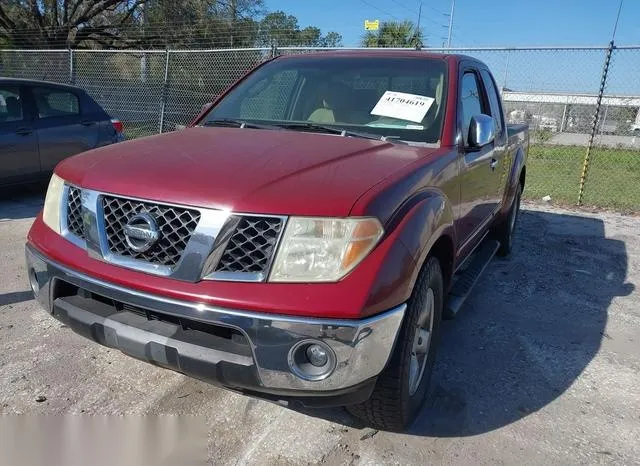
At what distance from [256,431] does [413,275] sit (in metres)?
1.09

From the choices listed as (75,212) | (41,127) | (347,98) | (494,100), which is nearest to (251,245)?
(75,212)

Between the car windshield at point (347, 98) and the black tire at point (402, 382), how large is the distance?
930mm

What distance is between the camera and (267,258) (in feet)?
6.38

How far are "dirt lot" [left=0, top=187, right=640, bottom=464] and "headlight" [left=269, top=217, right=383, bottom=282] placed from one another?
0.92 m

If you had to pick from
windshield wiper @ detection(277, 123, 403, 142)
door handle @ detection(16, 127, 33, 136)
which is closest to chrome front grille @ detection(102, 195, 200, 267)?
windshield wiper @ detection(277, 123, 403, 142)

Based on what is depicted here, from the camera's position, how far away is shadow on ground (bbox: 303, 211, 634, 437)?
2.73 m

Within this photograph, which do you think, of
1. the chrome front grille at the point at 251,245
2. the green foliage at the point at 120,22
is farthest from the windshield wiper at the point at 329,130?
the green foliage at the point at 120,22

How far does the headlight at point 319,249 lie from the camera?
1.93 m

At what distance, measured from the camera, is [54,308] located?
Answer: 7.77 feet

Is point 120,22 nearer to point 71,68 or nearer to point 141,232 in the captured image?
point 71,68

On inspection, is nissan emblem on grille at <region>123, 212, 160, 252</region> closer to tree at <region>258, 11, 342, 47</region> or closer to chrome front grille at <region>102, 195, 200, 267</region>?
chrome front grille at <region>102, 195, 200, 267</region>

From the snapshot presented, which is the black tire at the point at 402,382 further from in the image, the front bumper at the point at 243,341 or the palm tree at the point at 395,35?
the palm tree at the point at 395,35

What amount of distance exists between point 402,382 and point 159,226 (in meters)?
1.19

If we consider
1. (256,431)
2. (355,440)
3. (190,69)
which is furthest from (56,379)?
(190,69)
